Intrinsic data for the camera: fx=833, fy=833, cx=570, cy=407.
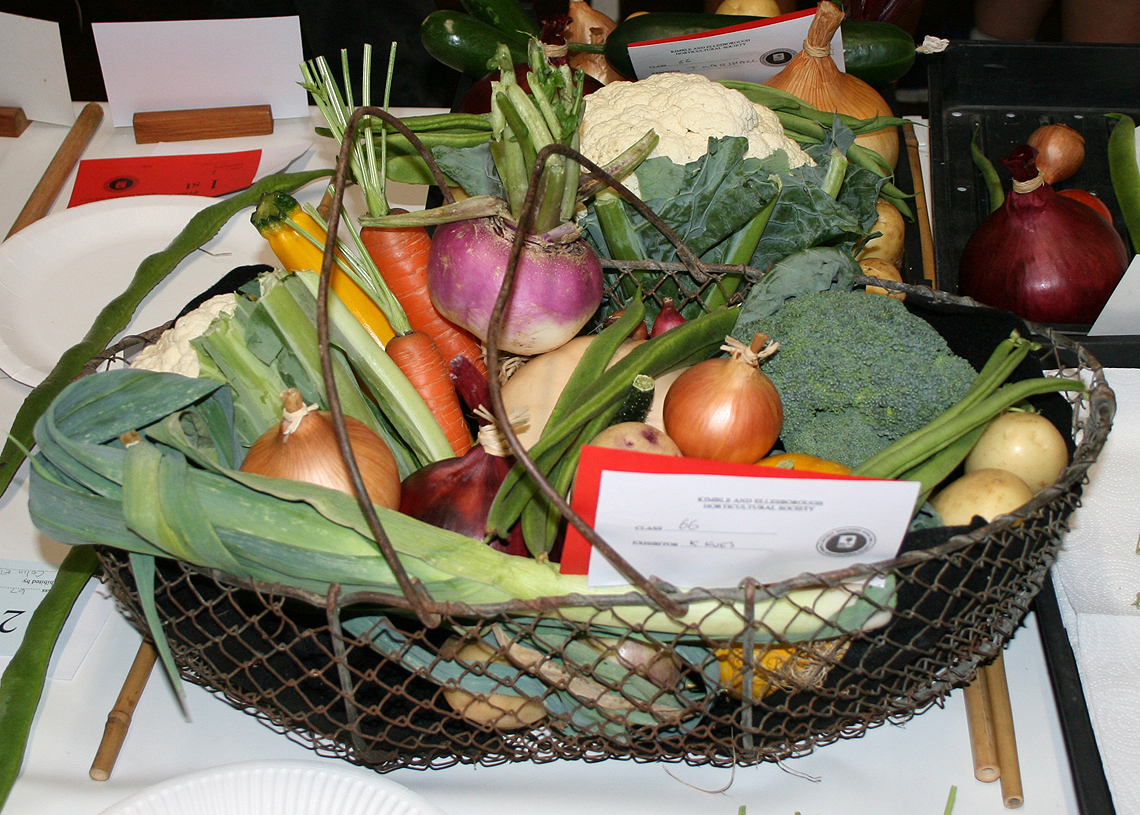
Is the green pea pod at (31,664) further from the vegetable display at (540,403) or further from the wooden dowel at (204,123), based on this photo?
the wooden dowel at (204,123)

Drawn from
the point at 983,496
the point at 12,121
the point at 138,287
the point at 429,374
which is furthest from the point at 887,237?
the point at 12,121

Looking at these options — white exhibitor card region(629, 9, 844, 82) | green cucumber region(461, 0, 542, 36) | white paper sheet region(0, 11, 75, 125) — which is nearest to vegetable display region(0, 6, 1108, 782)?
white exhibitor card region(629, 9, 844, 82)

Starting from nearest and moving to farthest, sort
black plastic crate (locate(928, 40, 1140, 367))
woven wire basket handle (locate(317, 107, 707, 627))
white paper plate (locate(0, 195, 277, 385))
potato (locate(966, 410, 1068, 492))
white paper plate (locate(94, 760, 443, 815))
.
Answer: woven wire basket handle (locate(317, 107, 707, 627)) → white paper plate (locate(94, 760, 443, 815)) → potato (locate(966, 410, 1068, 492)) → white paper plate (locate(0, 195, 277, 385)) → black plastic crate (locate(928, 40, 1140, 367))

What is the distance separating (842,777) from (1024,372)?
37 centimetres

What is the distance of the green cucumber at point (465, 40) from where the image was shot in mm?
1307

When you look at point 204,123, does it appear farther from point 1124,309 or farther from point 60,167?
point 1124,309

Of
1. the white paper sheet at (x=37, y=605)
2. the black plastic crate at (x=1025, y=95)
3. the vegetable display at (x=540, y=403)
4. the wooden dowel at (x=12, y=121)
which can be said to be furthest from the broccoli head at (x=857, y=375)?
the wooden dowel at (x=12, y=121)

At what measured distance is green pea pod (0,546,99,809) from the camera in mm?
651

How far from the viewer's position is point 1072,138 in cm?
113

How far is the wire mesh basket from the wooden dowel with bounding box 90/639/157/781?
7 centimetres

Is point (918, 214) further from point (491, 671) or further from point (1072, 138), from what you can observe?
point (491, 671)

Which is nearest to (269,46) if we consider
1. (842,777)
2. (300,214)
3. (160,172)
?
(160,172)

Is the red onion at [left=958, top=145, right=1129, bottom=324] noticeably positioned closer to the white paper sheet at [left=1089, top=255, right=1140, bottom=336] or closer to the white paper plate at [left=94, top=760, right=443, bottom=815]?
the white paper sheet at [left=1089, top=255, right=1140, bottom=336]

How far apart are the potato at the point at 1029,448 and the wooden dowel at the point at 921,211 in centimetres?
42
